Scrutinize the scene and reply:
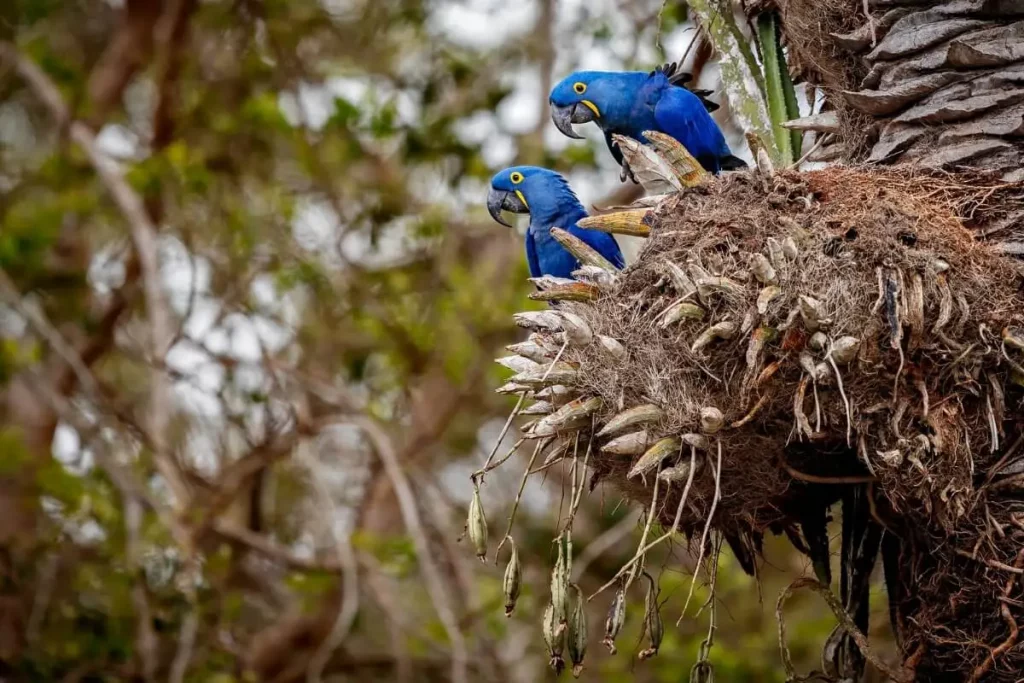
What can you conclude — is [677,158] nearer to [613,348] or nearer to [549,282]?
[549,282]

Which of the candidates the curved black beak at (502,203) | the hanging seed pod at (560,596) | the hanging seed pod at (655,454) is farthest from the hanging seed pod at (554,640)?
the curved black beak at (502,203)

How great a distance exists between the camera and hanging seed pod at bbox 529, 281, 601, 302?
307cm

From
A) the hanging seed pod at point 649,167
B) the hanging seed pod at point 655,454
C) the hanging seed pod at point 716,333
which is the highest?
the hanging seed pod at point 649,167

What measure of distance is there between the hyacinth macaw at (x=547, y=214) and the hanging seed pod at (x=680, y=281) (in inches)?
50.7

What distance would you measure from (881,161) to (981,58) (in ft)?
1.19

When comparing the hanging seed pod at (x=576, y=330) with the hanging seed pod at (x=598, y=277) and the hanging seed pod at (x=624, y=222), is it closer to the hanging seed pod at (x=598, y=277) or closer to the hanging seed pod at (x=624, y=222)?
the hanging seed pod at (x=598, y=277)

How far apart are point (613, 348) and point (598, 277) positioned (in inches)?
10.8

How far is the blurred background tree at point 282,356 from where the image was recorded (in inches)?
225

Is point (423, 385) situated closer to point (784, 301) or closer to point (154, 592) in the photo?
point (154, 592)

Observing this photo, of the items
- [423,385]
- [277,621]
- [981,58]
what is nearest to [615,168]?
[423,385]

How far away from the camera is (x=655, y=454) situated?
283 centimetres

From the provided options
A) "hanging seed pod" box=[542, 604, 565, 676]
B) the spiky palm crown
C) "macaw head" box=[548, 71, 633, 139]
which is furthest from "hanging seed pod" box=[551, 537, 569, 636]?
"macaw head" box=[548, 71, 633, 139]

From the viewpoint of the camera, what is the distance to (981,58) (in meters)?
2.97

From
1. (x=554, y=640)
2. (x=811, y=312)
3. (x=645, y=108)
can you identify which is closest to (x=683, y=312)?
(x=811, y=312)
